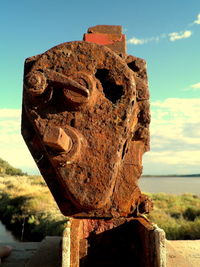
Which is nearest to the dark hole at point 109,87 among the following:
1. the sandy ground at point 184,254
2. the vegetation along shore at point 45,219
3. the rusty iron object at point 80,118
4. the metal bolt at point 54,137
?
the rusty iron object at point 80,118

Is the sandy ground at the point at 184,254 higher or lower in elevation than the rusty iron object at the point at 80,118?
lower

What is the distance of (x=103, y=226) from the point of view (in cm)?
322

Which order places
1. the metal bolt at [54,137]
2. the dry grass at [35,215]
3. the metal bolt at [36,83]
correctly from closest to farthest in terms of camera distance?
1. the metal bolt at [54,137]
2. the metal bolt at [36,83]
3. the dry grass at [35,215]

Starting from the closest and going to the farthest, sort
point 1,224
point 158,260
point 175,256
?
point 158,260, point 175,256, point 1,224

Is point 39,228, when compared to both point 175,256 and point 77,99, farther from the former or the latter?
point 77,99

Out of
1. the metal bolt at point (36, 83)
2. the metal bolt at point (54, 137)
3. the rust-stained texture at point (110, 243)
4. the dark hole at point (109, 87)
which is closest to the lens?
the metal bolt at point (54, 137)

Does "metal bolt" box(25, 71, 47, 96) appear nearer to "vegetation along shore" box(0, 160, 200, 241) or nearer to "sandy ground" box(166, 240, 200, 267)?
"sandy ground" box(166, 240, 200, 267)

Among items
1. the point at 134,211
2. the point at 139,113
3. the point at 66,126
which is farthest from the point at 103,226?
the point at 66,126

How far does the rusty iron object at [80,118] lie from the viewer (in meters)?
1.90

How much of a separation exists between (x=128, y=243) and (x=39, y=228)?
6942 mm

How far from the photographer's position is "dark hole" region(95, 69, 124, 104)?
7.05ft

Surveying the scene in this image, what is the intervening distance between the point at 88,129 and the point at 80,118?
10 cm

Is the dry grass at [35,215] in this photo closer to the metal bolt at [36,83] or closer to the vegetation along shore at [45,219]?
the vegetation along shore at [45,219]

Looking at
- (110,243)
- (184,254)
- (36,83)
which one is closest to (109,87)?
(36,83)
